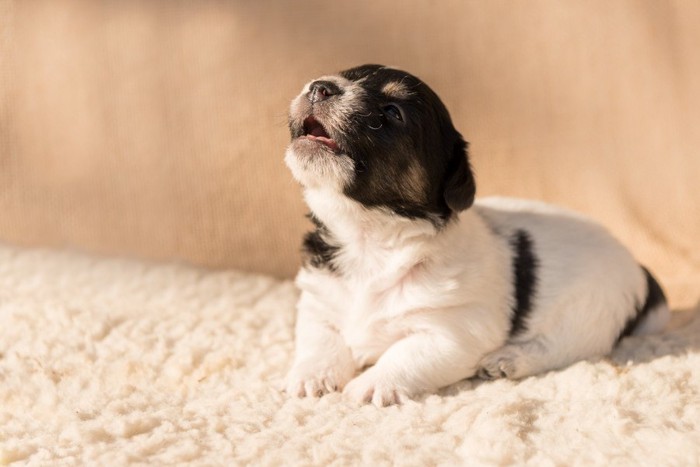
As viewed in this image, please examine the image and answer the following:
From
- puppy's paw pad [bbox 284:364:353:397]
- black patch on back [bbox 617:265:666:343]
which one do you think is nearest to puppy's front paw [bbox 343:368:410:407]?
puppy's paw pad [bbox 284:364:353:397]

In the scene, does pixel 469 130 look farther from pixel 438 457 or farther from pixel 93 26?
pixel 438 457

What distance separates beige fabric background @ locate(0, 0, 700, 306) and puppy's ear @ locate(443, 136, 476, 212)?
198 cm

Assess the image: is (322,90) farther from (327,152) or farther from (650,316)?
(650,316)

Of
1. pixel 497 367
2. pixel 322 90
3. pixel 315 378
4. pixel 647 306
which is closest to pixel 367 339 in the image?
pixel 315 378

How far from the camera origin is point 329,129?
10.9 feet

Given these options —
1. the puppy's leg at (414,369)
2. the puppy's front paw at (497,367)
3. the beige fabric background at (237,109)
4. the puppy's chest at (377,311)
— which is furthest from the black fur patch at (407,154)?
the beige fabric background at (237,109)

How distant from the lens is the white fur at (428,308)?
3.53 metres

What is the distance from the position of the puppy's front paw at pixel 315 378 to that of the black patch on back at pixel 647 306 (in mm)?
1317

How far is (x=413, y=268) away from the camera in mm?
3664

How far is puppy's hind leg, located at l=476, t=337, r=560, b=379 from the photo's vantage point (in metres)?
3.69

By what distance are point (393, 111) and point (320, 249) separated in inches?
27.6

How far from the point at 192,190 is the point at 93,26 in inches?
46.1

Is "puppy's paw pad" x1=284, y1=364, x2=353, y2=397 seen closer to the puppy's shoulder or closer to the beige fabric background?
the puppy's shoulder

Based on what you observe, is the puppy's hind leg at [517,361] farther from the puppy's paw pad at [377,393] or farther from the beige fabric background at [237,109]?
the beige fabric background at [237,109]
